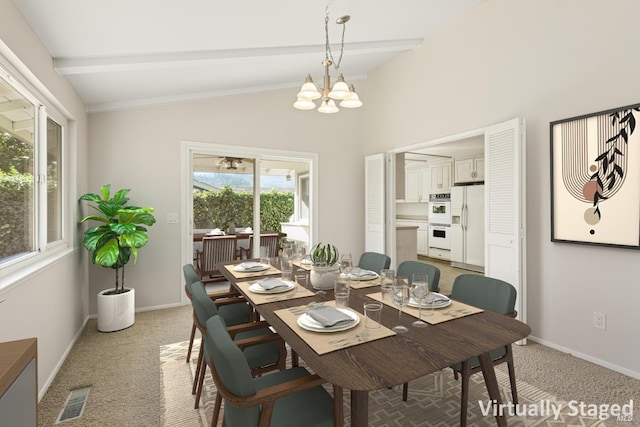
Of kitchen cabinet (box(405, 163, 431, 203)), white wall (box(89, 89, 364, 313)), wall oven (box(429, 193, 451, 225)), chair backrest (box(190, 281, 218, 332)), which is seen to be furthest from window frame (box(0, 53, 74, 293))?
kitchen cabinet (box(405, 163, 431, 203))

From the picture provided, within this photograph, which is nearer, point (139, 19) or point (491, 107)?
point (139, 19)

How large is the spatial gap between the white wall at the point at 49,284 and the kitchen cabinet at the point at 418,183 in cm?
674

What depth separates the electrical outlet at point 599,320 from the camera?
8.32 feet

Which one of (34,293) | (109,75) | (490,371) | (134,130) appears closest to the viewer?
(490,371)

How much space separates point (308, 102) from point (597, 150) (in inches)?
93.6

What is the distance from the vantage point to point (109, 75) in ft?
9.37

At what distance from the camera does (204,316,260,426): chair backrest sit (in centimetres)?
111

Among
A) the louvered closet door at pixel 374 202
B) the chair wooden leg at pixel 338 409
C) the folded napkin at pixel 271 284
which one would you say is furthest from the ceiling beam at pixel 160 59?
the chair wooden leg at pixel 338 409

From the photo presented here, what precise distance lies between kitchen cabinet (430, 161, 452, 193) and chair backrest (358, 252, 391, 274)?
485cm

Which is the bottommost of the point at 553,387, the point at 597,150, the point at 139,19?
the point at 553,387

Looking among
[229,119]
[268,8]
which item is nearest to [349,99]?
[268,8]

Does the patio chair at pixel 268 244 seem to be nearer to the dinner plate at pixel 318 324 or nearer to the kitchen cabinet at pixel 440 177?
the dinner plate at pixel 318 324

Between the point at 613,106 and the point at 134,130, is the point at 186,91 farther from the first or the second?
the point at 613,106

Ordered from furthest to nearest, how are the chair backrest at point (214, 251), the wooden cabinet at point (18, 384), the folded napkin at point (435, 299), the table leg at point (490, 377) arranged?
the chair backrest at point (214, 251) → the folded napkin at point (435, 299) → the table leg at point (490, 377) → the wooden cabinet at point (18, 384)
